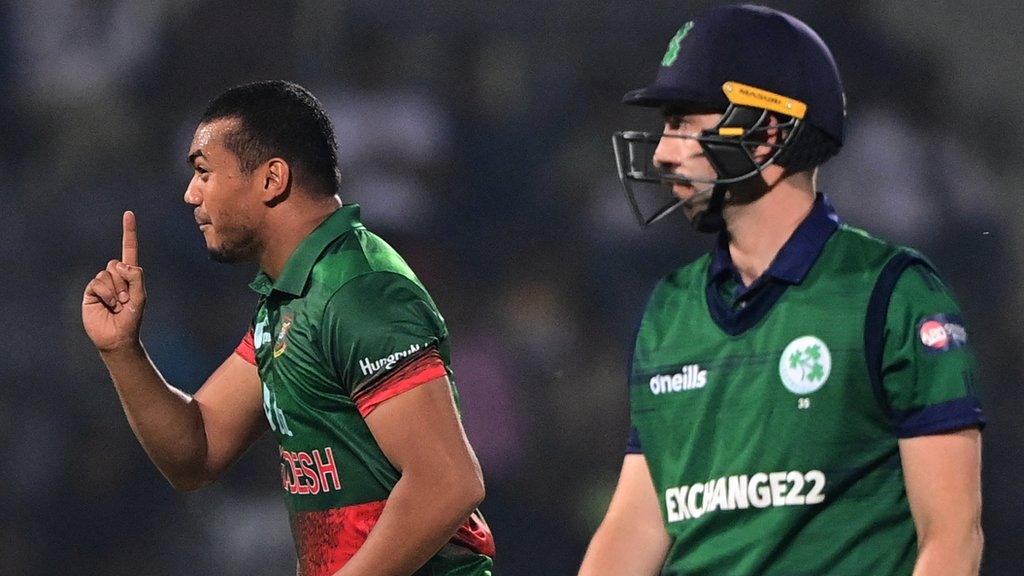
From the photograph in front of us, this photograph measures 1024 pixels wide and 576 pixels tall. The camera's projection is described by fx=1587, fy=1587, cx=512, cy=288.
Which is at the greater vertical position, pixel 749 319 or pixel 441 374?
pixel 749 319

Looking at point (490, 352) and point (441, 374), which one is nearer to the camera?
point (441, 374)

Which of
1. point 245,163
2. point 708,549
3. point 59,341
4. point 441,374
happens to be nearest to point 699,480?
point 708,549

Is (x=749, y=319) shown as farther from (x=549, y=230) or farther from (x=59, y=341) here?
(x=59, y=341)

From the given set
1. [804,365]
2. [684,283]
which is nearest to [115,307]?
[684,283]

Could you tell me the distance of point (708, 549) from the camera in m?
2.04

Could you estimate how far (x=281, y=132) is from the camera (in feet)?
9.86

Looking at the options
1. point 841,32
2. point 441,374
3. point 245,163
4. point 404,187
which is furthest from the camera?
point 404,187

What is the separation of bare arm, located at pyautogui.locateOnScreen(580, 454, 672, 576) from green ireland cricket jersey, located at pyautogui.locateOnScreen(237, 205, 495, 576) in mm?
623

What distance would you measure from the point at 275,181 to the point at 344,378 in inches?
17.7

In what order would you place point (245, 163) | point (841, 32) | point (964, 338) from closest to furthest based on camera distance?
point (964, 338) < point (245, 163) < point (841, 32)

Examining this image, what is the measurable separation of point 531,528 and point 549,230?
0.87 m

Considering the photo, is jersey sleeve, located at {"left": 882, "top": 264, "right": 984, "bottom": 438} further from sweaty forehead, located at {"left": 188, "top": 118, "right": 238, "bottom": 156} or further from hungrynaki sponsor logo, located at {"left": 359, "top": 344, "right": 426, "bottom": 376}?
sweaty forehead, located at {"left": 188, "top": 118, "right": 238, "bottom": 156}

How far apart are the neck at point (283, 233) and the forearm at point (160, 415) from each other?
303mm

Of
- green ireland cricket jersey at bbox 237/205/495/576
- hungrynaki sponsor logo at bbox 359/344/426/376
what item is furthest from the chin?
hungrynaki sponsor logo at bbox 359/344/426/376
